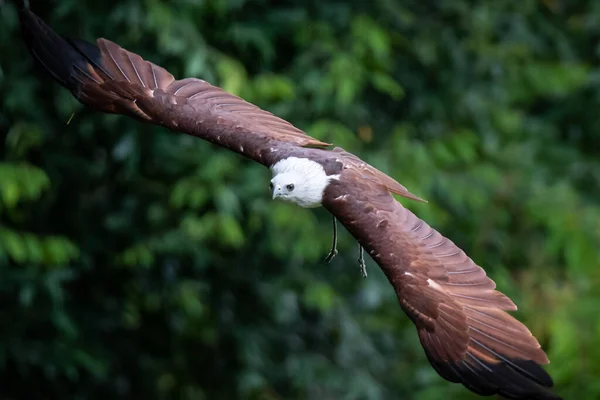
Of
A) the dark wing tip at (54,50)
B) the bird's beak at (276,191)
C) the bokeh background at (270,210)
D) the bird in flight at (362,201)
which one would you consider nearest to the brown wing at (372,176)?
the bird in flight at (362,201)

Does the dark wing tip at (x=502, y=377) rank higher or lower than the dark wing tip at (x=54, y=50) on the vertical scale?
higher

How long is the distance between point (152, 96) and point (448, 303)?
1.93 meters

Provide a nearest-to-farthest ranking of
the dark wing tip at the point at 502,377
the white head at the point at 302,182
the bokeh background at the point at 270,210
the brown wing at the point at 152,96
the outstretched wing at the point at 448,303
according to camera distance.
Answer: the dark wing tip at the point at 502,377, the outstretched wing at the point at 448,303, the white head at the point at 302,182, the brown wing at the point at 152,96, the bokeh background at the point at 270,210

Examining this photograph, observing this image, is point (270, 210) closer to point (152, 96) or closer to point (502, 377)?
point (152, 96)

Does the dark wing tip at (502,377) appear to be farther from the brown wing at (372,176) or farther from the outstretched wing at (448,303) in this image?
the brown wing at (372,176)

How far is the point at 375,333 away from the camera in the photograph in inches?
396

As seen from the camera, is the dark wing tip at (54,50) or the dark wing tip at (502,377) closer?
the dark wing tip at (502,377)

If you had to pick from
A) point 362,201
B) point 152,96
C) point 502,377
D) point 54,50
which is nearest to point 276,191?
point 362,201

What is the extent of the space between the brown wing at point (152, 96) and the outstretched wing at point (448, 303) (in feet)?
2.67

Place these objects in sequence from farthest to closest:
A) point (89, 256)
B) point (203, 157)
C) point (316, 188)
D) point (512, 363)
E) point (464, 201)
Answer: point (464, 201)
point (89, 256)
point (203, 157)
point (316, 188)
point (512, 363)

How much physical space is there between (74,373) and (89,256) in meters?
0.90

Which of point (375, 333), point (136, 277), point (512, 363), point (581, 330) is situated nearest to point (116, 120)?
point (136, 277)

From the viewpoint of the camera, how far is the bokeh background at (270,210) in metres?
8.48

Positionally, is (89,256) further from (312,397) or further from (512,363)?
(512,363)
